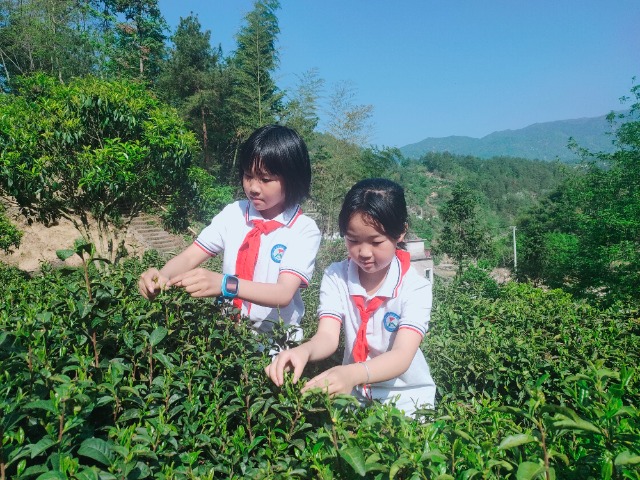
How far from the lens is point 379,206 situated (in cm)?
159

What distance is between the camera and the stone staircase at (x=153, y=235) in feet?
52.2

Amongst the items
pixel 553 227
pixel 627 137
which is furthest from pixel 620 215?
pixel 553 227

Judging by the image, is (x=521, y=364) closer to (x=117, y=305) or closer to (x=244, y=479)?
(x=244, y=479)

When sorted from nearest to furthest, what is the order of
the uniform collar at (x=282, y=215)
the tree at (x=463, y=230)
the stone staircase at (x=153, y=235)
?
1. the uniform collar at (x=282, y=215)
2. the stone staircase at (x=153, y=235)
3. the tree at (x=463, y=230)

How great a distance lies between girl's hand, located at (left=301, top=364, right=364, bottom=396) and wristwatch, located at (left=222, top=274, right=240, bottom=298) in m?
0.45

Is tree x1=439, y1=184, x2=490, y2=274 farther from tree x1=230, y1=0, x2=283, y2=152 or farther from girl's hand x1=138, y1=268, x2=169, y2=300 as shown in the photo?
girl's hand x1=138, y1=268, x2=169, y2=300

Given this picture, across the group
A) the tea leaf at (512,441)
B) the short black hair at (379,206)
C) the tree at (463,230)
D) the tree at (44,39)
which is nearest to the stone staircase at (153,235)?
the tree at (44,39)

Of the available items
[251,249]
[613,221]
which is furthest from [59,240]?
[613,221]

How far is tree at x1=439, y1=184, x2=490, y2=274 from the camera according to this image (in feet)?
90.4

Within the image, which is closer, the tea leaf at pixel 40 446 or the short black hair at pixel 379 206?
the tea leaf at pixel 40 446

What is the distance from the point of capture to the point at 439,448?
2.87ft

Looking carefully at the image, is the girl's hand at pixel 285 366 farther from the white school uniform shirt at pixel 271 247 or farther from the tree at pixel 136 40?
the tree at pixel 136 40

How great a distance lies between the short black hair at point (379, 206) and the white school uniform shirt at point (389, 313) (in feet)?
0.65

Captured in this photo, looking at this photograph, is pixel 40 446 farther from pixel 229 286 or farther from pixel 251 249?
pixel 251 249
